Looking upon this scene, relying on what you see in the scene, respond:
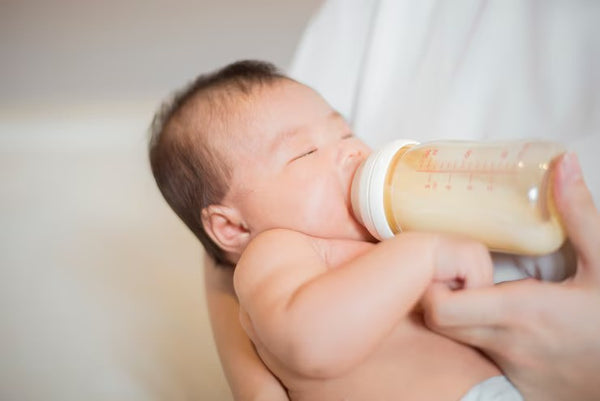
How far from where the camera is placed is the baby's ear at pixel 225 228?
773mm

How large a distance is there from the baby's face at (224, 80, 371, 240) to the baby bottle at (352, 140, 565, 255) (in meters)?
0.05

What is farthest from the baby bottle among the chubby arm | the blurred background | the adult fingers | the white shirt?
the blurred background

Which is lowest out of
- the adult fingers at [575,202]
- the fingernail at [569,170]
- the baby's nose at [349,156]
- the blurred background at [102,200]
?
the blurred background at [102,200]

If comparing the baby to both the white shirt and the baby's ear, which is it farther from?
the white shirt

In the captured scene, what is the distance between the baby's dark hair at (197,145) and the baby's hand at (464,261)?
0.32m

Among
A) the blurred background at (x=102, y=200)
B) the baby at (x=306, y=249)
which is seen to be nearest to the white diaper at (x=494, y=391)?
Answer: the baby at (x=306, y=249)

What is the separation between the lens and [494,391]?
0.63 meters

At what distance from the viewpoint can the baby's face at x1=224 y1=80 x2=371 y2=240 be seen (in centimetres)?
72

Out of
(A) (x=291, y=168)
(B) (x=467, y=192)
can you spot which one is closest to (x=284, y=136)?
(A) (x=291, y=168)

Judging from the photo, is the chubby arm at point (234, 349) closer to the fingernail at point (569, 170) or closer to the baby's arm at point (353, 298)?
the baby's arm at point (353, 298)

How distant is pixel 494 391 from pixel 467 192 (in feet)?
0.83

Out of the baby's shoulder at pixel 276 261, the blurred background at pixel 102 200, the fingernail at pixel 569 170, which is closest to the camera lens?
the fingernail at pixel 569 170

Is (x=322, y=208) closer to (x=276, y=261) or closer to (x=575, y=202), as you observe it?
(x=276, y=261)

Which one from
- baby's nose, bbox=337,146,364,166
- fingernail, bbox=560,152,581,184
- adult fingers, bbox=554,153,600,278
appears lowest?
baby's nose, bbox=337,146,364,166
